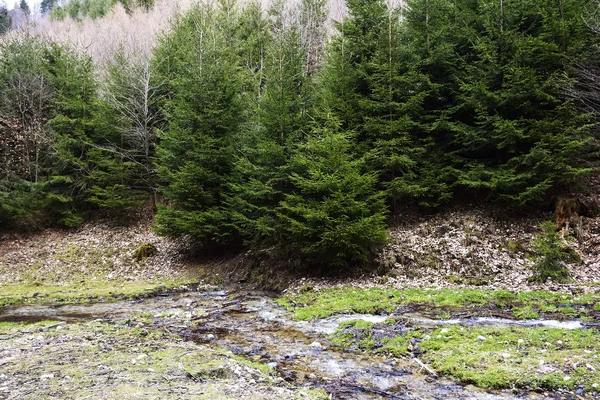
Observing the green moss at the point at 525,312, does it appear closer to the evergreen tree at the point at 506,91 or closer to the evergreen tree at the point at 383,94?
the evergreen tree at the point at 506,91

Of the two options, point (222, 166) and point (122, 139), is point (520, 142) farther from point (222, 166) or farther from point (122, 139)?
point (122, 139)

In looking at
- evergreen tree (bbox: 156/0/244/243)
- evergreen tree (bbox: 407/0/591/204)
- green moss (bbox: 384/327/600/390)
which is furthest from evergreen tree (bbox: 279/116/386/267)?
green moss (bbox: 384/327/600/390)

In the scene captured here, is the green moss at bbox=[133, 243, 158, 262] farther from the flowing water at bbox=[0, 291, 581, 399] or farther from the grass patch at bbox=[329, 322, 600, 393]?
the grass patch at bbox=[329, 322, 600, 393]

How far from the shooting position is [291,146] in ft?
48.3

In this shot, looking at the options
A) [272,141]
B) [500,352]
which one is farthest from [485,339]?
[272,141]

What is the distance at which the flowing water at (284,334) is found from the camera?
18.2ft

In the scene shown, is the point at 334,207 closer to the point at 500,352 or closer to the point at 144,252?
the point at 500,352

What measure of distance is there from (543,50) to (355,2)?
317 inches

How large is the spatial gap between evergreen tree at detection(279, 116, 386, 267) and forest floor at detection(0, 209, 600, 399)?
1154 mm

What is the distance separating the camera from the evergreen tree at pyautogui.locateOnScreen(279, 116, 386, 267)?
1234 cm

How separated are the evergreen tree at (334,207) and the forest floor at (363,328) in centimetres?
115

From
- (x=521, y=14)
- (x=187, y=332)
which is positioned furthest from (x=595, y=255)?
(x=187, y=332)

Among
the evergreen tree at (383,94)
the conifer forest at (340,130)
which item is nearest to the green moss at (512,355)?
the conifer forest at (340,130)

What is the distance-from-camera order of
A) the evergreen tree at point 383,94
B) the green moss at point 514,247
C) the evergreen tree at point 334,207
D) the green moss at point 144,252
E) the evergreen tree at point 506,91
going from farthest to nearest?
the green moss at point 144,252, the evergreen tree at point 383,94, the evergreen tree at point 506,91, the evergreen tree at point 334,207, the green moss at point 514,247
